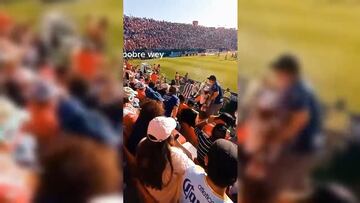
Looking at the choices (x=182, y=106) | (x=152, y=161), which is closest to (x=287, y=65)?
(x=182, y=106)

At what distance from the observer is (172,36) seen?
154 inches

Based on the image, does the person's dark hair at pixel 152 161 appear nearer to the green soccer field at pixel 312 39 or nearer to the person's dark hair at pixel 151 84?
the person's dark hair at pixel 151 84

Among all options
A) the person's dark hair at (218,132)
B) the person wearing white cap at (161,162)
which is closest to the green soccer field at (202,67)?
the person's dark hair at (218,132)

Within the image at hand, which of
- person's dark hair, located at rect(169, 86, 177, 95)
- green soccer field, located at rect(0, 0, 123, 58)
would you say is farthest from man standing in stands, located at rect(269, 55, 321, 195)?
green soccer field, located at rect(0, 0, 123, 58)

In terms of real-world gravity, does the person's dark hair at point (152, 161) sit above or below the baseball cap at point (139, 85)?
below

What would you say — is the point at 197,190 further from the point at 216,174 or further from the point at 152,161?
the point at 152,161

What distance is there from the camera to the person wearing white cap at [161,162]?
4.01 m

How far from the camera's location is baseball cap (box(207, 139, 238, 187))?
3680 millimetres

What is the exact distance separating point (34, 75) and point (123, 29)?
2.11 ft

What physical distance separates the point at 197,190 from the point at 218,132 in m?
0.42

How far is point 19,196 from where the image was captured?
3.95 m

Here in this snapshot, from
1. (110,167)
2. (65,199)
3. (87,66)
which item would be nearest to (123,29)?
(87,66)

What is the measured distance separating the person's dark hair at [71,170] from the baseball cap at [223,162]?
0.77 m

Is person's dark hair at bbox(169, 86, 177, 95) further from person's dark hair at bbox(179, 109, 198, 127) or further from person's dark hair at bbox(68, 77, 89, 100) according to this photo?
person's dark hair at bbox(68, 77, 89, 100)
